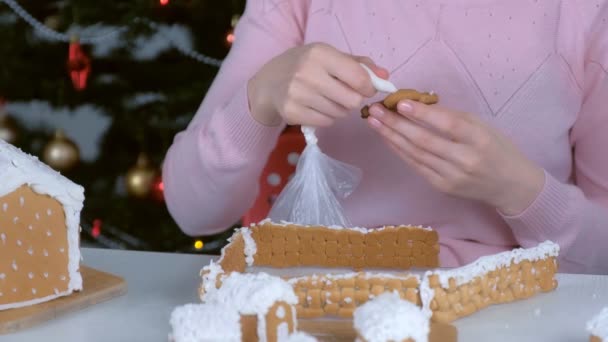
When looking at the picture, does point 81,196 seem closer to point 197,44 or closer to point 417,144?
point 417,144

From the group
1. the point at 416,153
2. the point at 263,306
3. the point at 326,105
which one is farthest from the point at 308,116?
the point at 263,306

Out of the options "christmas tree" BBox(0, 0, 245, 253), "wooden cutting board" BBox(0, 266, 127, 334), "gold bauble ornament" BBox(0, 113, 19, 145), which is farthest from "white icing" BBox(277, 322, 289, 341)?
"gold bauble ornament" BBox(0, 113, 19, 145)

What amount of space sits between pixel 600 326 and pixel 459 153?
1.09ft

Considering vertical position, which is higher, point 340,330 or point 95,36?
point 95,36

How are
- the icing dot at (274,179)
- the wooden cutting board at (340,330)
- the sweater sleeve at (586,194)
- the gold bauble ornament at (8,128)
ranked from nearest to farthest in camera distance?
the wooden cutting board at (340,330), the sweater sleeve at (586,194), the icing dot at (274,179), the gold bauble ornament at (8,128)

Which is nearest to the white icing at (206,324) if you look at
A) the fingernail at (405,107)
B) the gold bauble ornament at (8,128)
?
the fingernail at (405,107)

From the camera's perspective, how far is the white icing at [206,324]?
58 centimetres

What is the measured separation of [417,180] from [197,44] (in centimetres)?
128

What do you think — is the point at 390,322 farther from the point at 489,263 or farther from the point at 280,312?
the point at 489,263

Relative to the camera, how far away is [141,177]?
230 centimetres

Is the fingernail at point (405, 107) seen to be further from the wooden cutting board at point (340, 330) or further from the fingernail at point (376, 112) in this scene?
the wooden cutting board at point (340, 330)

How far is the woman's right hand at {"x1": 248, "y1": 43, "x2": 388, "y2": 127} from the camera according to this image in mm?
874

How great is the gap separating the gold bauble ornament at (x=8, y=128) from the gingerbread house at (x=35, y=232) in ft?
5.55

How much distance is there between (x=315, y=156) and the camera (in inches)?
37.1
